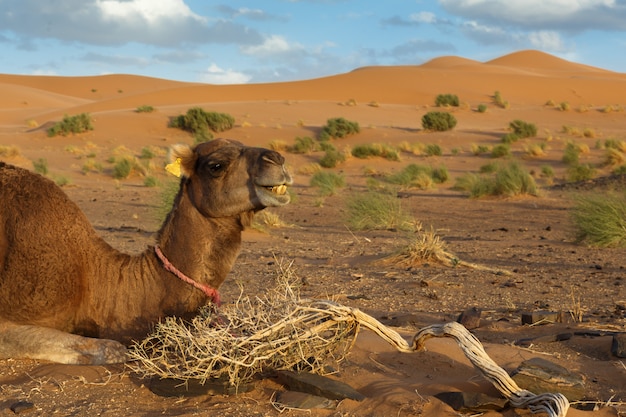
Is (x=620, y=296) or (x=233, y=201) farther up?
(x=233, y=201)

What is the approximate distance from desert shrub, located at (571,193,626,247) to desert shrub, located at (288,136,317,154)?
83.2 ft

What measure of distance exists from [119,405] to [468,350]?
2.07 m

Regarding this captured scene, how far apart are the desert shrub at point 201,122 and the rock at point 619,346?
137 feet

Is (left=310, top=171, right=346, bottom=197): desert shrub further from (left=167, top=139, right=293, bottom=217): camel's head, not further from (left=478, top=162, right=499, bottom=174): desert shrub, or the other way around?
(left=167, top=139, right=293, bottom=217): camel's head

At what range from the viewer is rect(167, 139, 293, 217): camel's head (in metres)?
5.65

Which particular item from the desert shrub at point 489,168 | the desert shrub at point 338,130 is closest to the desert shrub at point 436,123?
the desert shrub at point 338,130

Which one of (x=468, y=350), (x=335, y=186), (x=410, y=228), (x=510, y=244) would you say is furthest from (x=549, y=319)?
(x=335, y=186)

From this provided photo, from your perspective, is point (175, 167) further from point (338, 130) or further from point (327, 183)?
point (338, 130)

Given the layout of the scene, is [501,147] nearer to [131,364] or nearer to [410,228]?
[410,228]

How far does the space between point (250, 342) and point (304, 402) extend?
523 mm

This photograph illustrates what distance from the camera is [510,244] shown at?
48.8ft

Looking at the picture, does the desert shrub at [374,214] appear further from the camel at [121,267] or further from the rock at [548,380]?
the rock at [548,380]

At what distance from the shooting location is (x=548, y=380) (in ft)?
17.0

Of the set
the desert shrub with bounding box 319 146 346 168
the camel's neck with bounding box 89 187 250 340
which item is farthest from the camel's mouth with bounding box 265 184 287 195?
the desert shrub with bounding box 319 146 346 168
